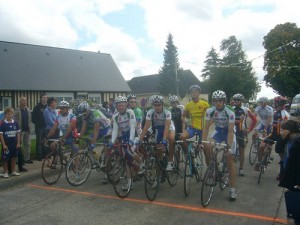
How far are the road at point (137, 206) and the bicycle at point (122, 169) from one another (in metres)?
0.20

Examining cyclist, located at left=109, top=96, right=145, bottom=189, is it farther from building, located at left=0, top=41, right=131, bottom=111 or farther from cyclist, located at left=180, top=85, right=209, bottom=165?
building, located at left=0, top=41, right=131, bottom=111

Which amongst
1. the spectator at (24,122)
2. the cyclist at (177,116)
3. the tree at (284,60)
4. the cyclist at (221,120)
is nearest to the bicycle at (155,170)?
the cyclist at (221,120)

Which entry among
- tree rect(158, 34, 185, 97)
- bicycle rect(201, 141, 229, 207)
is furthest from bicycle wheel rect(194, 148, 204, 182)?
tree rect(158, 34, 185, 97)

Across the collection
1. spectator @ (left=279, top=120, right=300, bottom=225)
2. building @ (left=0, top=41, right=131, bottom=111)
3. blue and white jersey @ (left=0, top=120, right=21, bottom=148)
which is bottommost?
spectator @ (left=279, top=120, right=300, bottom=225)

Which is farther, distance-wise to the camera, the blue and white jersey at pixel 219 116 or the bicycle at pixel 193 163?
the bicycle at pixel 193 163

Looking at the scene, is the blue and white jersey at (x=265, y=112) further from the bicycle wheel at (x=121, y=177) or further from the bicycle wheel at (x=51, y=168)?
the bicycle wheel at (x=51, y=168)

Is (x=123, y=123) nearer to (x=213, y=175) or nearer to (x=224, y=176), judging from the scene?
(x=213, y=175)

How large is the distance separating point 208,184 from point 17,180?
16.1ft

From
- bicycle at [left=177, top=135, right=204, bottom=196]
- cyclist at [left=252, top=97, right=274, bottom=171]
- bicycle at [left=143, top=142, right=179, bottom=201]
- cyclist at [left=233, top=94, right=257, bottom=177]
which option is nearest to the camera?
bicycle at [left=143, top=142, right=179, bottom=201]

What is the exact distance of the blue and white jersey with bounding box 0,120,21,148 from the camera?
8.20 m

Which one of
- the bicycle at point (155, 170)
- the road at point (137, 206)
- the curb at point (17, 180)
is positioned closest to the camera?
the road at point (137, 206)

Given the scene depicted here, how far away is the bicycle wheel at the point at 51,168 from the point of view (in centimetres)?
773

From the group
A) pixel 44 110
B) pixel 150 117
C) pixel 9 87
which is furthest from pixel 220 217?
pixel 9 87

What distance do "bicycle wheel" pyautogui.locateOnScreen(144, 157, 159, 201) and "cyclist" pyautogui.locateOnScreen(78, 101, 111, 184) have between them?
4.99 feet
